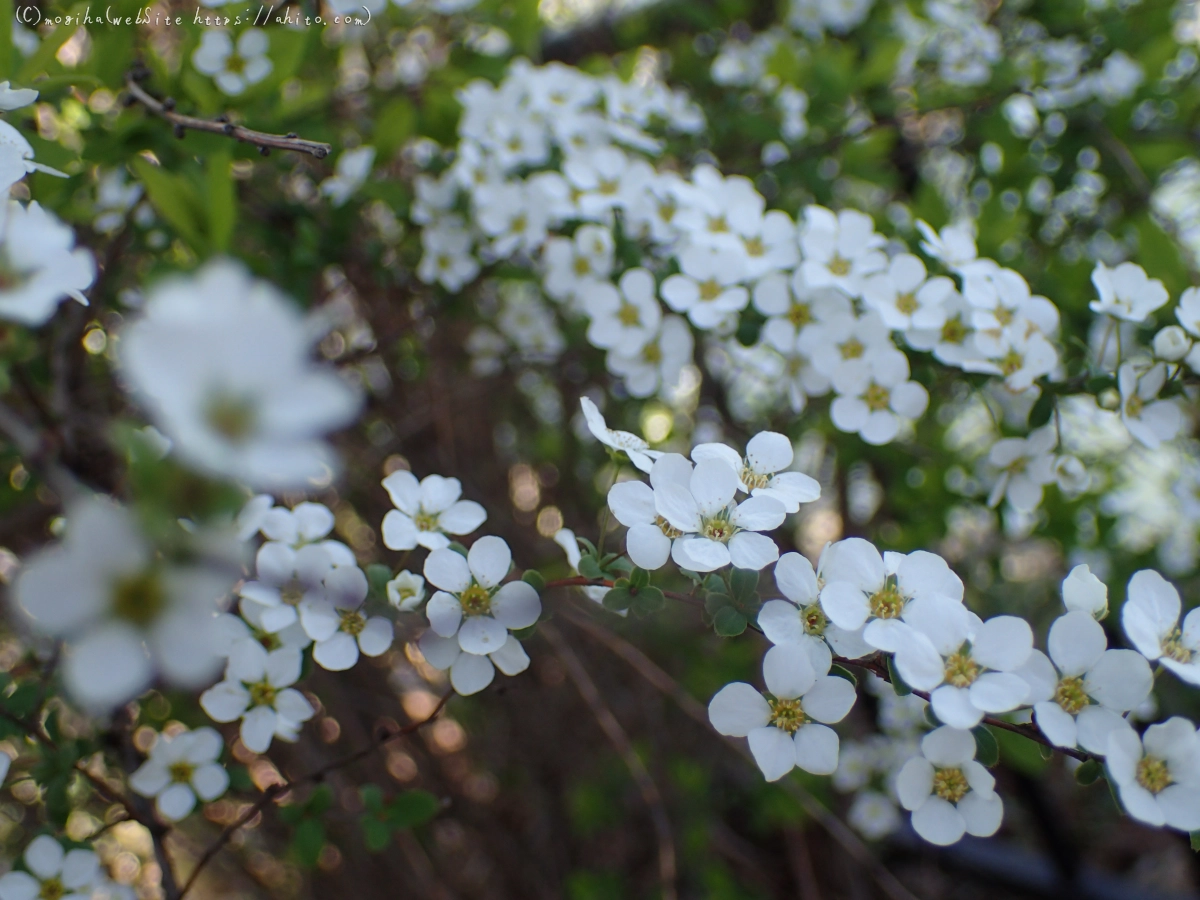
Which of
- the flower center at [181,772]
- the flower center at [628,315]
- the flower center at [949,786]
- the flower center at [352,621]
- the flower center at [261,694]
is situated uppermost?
the flower center at [628,315]

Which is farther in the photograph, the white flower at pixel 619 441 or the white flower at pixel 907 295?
the white flower at pixel 907 295

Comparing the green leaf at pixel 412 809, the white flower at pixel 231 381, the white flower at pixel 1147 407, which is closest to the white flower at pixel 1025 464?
the white flower at pixel 1147 407

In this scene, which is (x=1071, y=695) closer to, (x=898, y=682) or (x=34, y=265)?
(x=898, y=682)

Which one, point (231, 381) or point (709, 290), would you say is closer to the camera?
point (231, 381)

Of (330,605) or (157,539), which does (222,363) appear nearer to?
(157,539)

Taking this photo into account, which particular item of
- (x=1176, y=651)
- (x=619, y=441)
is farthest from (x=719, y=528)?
(x=1176, y=651)

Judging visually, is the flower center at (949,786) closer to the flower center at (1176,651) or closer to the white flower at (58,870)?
the flower center at (1176,651)

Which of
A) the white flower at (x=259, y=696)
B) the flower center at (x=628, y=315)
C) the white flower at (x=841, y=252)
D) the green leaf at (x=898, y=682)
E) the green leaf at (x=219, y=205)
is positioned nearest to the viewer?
the green leaf at (x=898, y=682)
